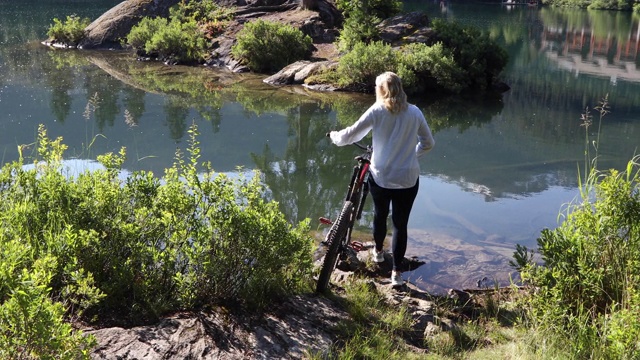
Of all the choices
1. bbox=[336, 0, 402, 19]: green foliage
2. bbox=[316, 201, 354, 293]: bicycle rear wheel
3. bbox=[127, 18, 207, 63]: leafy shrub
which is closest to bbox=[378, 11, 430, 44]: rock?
bbox=[336, 0, 402, 19]: green foliage

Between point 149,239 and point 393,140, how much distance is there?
2.13 meters

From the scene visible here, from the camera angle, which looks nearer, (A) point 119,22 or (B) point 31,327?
(B) point 31,327

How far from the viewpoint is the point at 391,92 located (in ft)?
17.7

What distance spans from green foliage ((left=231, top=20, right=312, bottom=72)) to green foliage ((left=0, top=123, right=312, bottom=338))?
664 inches

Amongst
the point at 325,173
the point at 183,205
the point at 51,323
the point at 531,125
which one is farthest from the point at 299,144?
the point at 51,323

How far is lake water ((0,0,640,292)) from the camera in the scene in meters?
8.71

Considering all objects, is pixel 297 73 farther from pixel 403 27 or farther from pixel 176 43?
pixel 176 43

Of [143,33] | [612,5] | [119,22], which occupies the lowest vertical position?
[612,5]

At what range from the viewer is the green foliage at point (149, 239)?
4145mm

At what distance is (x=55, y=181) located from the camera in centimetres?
452

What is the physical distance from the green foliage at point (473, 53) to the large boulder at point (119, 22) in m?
13.5

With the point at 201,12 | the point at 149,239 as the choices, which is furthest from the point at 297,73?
the point at 149,239

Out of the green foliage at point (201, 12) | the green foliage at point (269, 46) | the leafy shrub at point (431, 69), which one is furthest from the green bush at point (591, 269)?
the green foliage at point (201, 12)

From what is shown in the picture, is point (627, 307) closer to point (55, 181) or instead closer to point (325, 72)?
point (55, 181)
